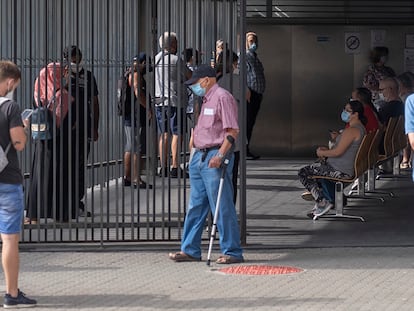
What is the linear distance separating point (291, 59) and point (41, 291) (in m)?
12.8

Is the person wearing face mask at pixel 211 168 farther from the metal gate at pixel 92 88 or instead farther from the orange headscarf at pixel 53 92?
the orange headscarf at pixel 53 92

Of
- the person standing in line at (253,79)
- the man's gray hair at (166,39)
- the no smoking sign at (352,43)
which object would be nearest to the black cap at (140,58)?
the man's gray hair at (166,39)

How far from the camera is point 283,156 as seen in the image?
21672 mm

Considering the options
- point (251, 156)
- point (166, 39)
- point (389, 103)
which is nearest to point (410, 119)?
point (166, 39)

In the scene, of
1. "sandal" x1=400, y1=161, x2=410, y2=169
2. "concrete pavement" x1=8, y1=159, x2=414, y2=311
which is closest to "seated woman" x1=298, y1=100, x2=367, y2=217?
"concrete pavement" x1=8, y1=159, x2=414, y2=311

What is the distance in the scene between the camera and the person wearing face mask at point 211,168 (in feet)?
33.6

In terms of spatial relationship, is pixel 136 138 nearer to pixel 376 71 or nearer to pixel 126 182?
pixel 126 182

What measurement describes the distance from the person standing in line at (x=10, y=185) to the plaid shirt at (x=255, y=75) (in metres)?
10.9

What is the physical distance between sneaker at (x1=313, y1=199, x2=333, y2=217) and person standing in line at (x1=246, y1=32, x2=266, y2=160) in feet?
19.8

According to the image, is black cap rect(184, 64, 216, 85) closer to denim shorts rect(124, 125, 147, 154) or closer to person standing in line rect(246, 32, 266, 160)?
denim shorts rect(124, 125, 147, 154)

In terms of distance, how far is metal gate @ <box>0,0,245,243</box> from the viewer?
443 inches

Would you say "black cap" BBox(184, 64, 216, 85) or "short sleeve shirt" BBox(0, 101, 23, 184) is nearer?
"short sleeve shirt" BBox(0, 101, 23, 184)

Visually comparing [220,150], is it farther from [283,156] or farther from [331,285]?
[283,156]

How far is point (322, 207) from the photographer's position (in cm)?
1354
